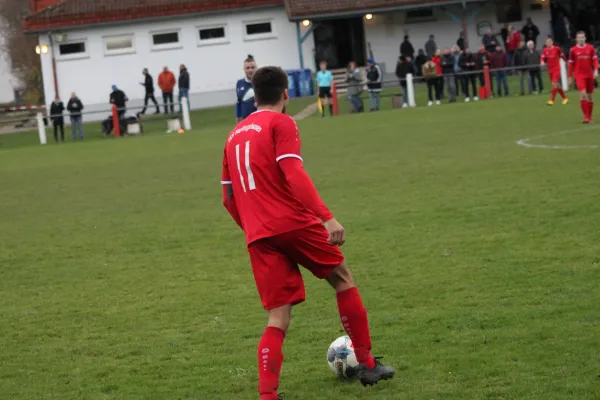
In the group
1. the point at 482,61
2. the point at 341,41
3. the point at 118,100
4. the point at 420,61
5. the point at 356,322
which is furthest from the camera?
the point at 341,41

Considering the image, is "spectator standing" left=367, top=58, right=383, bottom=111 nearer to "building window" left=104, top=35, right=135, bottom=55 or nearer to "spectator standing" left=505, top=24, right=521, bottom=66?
"spectator standing" left=505, top=24, right=521, bottom=66

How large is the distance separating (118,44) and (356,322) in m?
41.4

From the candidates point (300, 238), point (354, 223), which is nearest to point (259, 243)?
point (300, 238)

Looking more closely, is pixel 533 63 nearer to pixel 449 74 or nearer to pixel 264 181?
pixel 449 74

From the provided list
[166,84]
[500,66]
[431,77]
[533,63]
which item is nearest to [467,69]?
[500,66]

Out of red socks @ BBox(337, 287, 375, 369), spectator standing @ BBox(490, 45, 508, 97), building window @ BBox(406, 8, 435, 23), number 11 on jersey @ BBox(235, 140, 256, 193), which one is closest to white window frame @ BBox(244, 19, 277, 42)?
building window @ BBox(406, 8, 435, 23)

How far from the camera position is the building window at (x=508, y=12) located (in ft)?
150

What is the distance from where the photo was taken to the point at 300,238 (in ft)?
17.7

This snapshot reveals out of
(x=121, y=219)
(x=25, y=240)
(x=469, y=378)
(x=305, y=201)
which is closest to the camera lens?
(x=305, y=201)

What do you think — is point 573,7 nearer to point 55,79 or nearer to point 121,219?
point 55,79

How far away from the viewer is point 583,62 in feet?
73.6

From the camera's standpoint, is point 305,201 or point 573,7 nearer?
point 305,201

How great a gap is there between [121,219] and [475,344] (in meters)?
8.53

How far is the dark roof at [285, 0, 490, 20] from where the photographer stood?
43.4 meters
